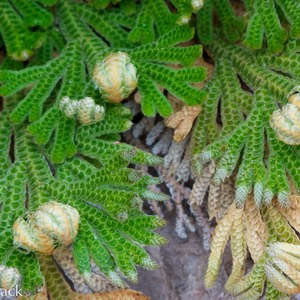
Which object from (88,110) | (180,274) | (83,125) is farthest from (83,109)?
(180,274)

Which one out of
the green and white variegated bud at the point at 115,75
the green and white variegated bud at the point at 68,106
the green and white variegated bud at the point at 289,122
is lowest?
the green and white variegated bud at the point at 68,106

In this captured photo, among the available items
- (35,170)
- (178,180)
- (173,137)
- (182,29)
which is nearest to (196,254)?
(178,180)

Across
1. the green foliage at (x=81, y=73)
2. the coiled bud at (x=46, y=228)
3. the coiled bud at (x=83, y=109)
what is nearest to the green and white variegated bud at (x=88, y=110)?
the coiled bud at (x=83, y=109)

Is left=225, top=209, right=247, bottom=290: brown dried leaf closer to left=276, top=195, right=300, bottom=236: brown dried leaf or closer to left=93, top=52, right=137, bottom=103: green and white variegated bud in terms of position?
left=276, top=195, right=300, bottom=236: brown dried leaf

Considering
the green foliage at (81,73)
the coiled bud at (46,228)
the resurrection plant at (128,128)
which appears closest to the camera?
the coiled bud at (46,228)

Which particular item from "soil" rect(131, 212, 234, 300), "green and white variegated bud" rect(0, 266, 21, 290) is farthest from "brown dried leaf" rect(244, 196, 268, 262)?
"green and white variegated bud" rect(0, 266, 21, 290)

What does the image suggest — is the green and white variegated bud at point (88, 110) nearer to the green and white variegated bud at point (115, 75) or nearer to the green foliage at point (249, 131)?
the green and white variegated bud at point (115, 75)

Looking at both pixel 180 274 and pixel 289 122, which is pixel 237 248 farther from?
pixel 289 122
